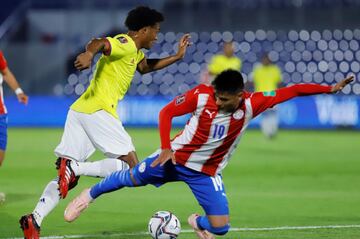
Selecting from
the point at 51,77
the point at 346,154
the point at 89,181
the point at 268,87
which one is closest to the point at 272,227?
the point at 89,181

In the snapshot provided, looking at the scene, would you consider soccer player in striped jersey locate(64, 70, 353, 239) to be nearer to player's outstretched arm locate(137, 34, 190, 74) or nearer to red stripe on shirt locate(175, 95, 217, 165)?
red stripe on shirt locate(175, 95, 217, 165)

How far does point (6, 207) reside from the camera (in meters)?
10.7

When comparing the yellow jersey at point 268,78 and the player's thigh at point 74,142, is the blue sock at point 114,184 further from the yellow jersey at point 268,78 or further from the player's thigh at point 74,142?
the yellow jersey at point 268,78

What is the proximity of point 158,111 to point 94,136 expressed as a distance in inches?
681

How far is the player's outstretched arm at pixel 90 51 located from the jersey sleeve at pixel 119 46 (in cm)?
8

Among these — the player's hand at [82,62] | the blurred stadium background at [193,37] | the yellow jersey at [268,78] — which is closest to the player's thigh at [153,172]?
the player's hand at [82,62]

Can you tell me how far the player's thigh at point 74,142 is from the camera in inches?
342

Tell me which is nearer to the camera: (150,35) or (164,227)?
(164,227)

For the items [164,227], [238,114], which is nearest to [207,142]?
[238,114]

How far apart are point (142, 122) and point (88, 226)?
17.1 meters

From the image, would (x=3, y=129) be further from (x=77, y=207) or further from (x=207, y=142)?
(x=207, y=142)

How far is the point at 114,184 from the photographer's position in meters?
8.12

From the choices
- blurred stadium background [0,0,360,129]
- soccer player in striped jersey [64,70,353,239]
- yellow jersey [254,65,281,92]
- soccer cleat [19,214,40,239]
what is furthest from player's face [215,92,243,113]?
blurred stadium background [0,0,360,129]

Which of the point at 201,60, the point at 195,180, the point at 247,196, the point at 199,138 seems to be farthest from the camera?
the point at 201,60
